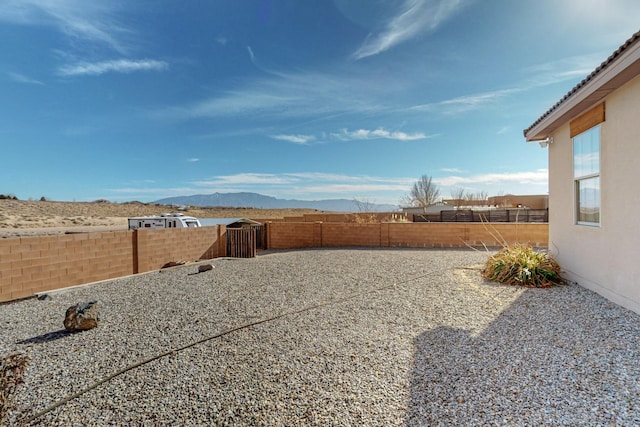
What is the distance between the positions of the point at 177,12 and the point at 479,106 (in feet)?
33.2

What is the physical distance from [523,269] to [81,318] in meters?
6.99

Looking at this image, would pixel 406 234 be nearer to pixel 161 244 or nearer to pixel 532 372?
pixel 161 244

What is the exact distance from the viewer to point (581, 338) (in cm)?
319

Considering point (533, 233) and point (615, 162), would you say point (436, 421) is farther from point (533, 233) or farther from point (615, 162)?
point (533, 233)

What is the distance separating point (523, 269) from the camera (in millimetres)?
5508

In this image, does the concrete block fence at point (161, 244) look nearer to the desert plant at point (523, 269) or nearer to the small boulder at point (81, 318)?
the small boulder at point (81, 318)

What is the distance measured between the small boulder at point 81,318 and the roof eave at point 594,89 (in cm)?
715

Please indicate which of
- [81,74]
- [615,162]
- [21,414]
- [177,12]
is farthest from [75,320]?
[81,74]

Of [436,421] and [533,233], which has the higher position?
[533,233]

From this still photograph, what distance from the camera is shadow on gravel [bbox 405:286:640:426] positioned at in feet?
6.83

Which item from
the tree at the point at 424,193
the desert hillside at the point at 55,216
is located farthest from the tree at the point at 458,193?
the desert hillside at the point at 55,216

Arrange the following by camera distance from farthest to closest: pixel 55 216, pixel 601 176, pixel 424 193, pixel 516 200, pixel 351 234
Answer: pixel 55 216 < pixel 424 193 < pixel 516 200 < pixel 351 234 < pixel 601 176

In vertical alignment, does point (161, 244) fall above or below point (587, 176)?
below

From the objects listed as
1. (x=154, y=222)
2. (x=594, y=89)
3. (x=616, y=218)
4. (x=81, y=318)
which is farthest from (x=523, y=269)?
(x=154, y=222)
